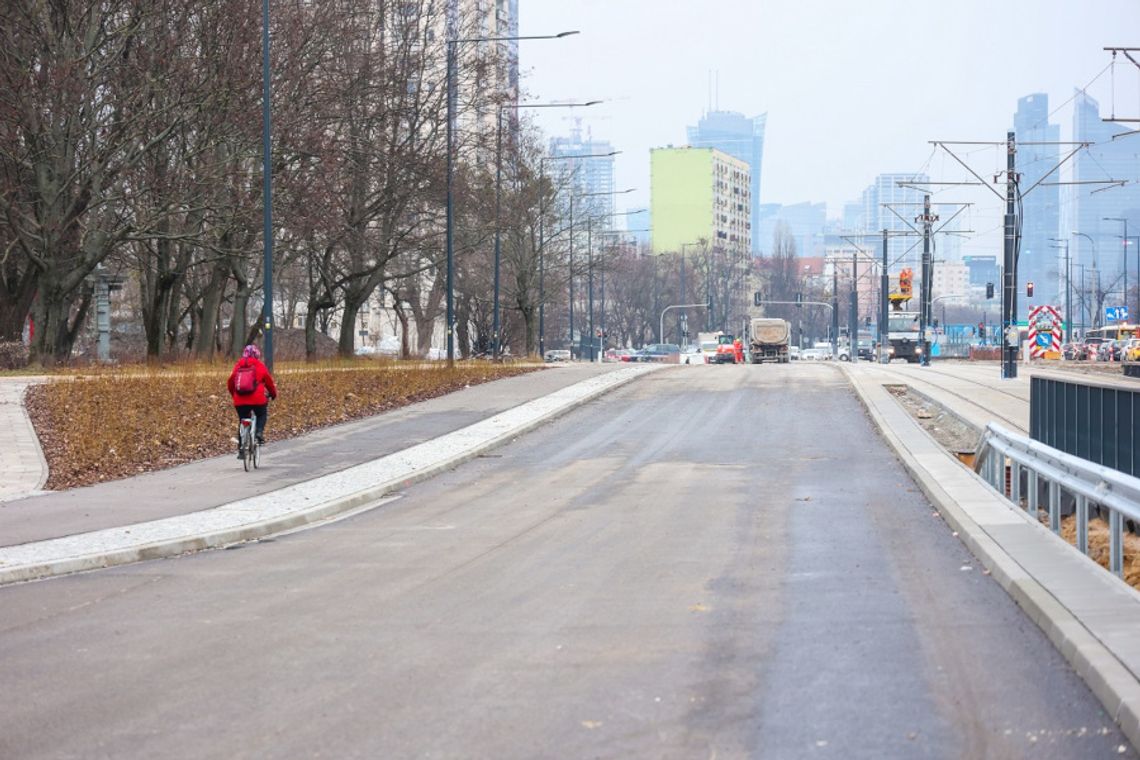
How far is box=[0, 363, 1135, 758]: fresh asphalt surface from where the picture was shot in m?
6.80

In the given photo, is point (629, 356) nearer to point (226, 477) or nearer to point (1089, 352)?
point (1089, 352)

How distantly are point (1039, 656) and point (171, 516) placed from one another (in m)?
9.66

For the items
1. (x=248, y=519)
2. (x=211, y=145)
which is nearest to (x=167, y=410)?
(x=248, y=519)

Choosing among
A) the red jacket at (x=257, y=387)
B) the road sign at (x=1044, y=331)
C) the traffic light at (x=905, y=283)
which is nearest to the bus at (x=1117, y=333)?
the traffic light at (x=905, y=283)

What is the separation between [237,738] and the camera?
22.4 feet

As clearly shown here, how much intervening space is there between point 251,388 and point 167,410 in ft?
18.5

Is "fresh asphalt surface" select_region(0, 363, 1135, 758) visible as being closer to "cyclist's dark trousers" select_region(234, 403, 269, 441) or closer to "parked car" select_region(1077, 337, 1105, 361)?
"cyclist's dark trousers" select_region(234, 403, 269, 441)

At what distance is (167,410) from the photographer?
83.3 ft

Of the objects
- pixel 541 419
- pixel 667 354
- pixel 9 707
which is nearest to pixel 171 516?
pixel 9 707

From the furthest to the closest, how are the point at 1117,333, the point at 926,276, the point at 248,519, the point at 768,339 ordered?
the point at 1117,333, the point at 768,339, the point at 926,276, the point at 248,519

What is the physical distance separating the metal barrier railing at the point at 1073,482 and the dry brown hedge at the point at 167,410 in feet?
36.4

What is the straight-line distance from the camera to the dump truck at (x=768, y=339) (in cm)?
8269

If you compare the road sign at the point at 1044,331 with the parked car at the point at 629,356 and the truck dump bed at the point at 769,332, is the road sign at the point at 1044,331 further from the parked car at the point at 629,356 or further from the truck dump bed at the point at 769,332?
the parked car at the point at 629,356

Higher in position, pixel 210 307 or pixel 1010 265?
pixel 1010 265
